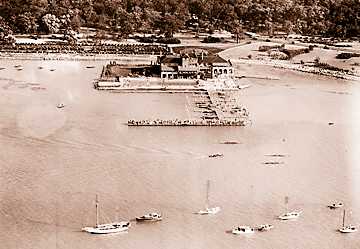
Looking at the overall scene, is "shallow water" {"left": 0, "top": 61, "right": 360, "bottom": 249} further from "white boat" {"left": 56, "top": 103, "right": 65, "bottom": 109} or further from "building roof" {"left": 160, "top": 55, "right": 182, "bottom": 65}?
"building roof" {"left": 160, "top": 55, "right": 182, "bottom": 65}

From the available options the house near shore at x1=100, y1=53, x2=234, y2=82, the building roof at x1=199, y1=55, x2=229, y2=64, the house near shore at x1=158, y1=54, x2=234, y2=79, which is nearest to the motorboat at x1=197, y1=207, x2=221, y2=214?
the house near shore at x1=100, y1=53, x2=234, y2=82

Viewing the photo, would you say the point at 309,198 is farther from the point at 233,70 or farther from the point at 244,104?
the point at 233,70

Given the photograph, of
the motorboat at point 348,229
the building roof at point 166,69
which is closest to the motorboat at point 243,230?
the motorboat at point 348,229

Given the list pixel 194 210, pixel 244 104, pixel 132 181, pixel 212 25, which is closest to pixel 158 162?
pixel 132 181

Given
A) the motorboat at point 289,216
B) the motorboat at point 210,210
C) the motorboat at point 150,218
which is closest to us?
the motorboat at point 150,218

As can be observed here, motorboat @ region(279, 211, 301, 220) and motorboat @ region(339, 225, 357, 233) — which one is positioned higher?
motorboat @ region(279, 211, 301, 220)

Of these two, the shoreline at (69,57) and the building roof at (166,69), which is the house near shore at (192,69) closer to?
the building roof at (166,69)

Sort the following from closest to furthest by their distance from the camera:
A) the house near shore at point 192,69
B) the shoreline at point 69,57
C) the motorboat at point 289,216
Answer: the motorboat at point 289,216 → the house near shore at point 192,69 → the shoreline at point 69,57
